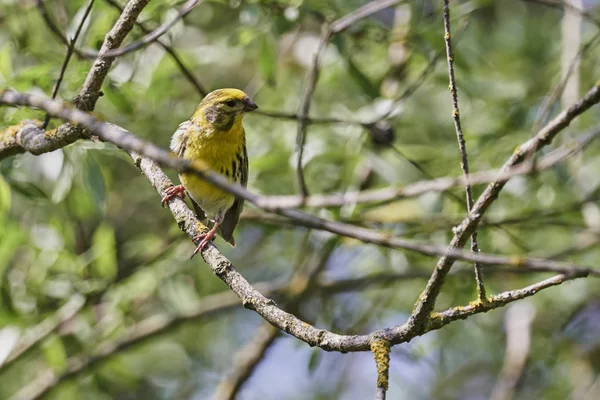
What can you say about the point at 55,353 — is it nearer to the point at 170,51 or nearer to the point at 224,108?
the point at 224,108

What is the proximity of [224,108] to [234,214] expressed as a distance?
0.67 meters

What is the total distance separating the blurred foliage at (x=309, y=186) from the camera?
15.8 feet

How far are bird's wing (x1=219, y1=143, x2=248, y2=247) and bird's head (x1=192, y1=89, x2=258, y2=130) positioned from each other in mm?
283

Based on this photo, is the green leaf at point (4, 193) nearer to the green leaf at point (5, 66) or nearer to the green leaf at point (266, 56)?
the green leaf at point (5, 66)

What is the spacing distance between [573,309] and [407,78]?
7.56 ft

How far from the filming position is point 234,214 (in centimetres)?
507

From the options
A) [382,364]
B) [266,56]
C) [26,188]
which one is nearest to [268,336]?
[266,56]

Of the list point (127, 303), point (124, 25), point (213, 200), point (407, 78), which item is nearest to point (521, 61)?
point (407, 78)

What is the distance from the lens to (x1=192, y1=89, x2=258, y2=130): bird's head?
4785mm

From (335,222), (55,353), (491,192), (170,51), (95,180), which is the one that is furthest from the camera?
(55,353)

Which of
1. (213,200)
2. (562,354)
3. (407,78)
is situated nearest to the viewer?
(213,200)

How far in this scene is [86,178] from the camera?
14.1 feet

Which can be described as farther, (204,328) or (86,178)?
(204,328)

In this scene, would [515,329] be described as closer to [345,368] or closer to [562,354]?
[562,354]
